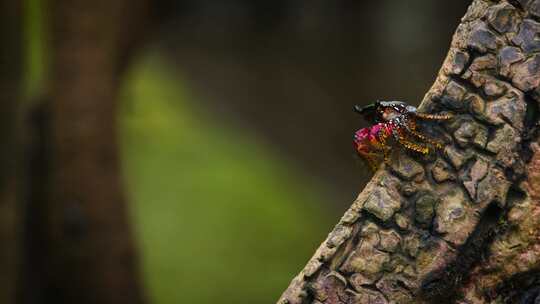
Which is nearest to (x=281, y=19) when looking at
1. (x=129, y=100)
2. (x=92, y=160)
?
(x=129, y=100)

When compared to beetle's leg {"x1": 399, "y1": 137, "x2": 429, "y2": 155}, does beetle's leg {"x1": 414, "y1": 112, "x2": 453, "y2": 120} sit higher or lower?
higher

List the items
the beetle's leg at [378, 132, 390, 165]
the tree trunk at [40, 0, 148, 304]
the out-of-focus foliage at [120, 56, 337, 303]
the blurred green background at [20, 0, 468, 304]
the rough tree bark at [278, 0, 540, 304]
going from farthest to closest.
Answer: the blurred green background at [20, 0, 468, 304] < the out-of-focus foliage at [120, 56, 337, 303] < the tree trunk at [40, 0, 148, 304] < the beetle's leg at [378, 132, 390, 165] < the rough tree bark at [278, 0, 540, 304]

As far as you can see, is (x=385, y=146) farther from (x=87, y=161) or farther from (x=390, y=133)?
(x=87, y=161)

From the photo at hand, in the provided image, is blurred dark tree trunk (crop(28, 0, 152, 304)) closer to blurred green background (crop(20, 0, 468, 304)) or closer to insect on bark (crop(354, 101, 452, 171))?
blurred green background (crop(20, 0, 468, 304))

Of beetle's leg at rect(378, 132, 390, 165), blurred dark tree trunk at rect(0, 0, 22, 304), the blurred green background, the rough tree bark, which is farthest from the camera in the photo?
the blurred green background

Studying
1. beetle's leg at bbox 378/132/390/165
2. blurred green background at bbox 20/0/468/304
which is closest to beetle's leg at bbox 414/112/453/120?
beetle's leg at bbox 378/132/390/165

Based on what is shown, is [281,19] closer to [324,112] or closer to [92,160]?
[324,112]

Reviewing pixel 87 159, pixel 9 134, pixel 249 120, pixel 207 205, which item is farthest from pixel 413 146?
pixel 249 120
